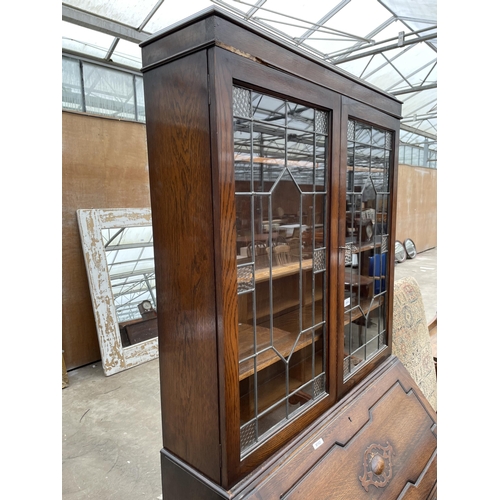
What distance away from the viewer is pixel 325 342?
124 cm

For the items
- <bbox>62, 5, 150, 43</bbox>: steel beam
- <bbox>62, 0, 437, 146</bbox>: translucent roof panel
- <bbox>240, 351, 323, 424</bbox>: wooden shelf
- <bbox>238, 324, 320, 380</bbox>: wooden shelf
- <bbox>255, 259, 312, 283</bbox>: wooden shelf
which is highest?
<bbox>62, 0, 437, 146</bbox>: translucent roof panel

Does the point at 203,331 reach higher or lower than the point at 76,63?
lower

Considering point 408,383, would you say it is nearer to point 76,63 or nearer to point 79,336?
point 79,336

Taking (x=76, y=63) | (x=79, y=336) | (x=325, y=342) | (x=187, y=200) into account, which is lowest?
(x=79, y=336)

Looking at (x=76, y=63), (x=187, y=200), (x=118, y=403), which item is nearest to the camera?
(x=187, y=200)

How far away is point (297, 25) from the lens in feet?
11.2

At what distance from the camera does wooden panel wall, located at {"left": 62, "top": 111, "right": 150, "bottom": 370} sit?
7.88 ft

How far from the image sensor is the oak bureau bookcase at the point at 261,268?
832mm

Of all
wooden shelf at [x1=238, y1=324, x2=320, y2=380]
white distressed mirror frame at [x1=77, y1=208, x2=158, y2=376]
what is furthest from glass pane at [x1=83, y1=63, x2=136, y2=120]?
wooden shelf at [x1=238, y1=324, x2=320, y2=380]

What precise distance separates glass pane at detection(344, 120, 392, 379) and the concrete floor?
1.04 m

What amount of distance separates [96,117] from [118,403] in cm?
192

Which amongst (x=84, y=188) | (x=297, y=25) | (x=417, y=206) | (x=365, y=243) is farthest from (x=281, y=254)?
(x=417, y=206)

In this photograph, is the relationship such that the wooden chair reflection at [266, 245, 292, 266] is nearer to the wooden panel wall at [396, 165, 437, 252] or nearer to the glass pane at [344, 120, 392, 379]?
the glass pane at [344, 120, 392, 379]
